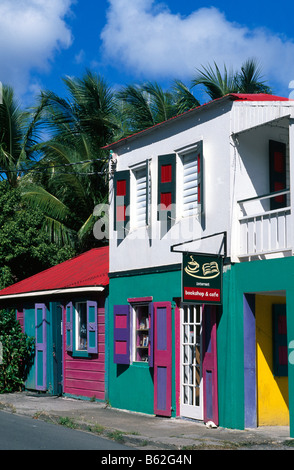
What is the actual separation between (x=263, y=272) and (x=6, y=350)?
891 centimetres

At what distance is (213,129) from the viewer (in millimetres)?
12875

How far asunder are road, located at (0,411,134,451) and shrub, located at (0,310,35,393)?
5.37 metres

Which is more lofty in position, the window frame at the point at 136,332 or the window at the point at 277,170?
the window at the point at 277,170

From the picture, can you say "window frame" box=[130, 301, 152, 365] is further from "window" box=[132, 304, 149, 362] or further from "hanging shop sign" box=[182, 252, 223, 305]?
"hanging shop sign" box=[182, 252, 223, 305]

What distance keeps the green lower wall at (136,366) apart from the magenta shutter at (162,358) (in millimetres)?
108

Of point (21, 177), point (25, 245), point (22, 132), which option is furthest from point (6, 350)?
point (22, 132)

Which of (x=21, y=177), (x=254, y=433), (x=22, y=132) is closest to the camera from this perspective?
(x=254, y=433)

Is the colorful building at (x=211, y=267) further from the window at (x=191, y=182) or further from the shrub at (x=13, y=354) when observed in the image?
the shrub at (x=13, y=354)

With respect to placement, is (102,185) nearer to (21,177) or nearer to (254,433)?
(21,177)

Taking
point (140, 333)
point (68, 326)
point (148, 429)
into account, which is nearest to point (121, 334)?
point (140, 333)

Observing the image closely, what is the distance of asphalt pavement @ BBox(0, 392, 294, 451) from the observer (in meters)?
10.4

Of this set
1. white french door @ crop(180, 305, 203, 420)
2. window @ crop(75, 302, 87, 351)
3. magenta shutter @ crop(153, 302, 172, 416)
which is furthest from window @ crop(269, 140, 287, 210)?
window @ crop(75, 302, 87, 351)

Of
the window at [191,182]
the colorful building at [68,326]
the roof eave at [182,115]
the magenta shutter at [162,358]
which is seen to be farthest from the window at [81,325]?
the window at [191,182]

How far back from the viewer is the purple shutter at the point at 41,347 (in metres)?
18.0
